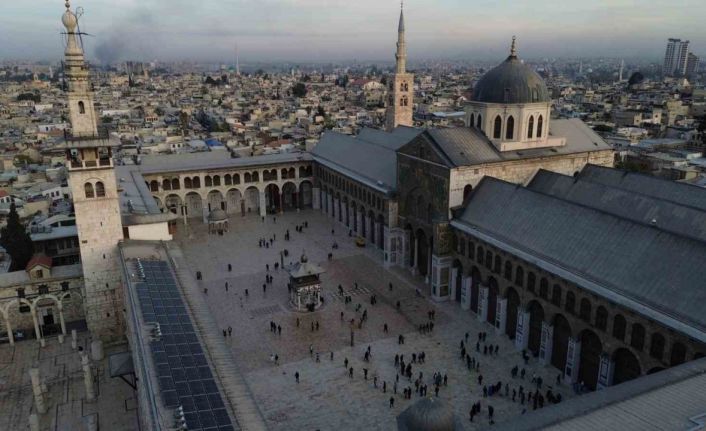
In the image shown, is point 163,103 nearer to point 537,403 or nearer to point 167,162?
point 167,162

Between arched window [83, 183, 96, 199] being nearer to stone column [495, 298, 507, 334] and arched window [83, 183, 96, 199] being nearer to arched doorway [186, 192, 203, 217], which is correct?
stone column [495, 298, 507, 334]

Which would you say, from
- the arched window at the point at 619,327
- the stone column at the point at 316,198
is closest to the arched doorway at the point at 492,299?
the arched window at the point at 619,327

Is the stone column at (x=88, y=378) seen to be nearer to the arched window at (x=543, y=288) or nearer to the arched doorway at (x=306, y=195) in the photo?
the arched window at (x=543, y=288)

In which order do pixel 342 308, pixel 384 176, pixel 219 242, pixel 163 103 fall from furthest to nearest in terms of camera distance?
pixel 163 103 → pixel 219 242 → pixel 384 176 → pixel 342 308

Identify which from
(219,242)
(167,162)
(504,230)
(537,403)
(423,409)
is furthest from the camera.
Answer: (167,162)

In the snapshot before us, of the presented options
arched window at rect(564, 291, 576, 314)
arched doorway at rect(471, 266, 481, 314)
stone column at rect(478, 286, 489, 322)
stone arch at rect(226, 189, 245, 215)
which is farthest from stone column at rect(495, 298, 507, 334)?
stone arch at rect(226, 189, 245, 215)

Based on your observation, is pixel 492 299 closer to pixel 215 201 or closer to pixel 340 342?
pixel 340 342

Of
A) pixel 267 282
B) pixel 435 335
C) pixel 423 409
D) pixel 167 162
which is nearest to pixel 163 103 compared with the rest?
pixel 167 162
